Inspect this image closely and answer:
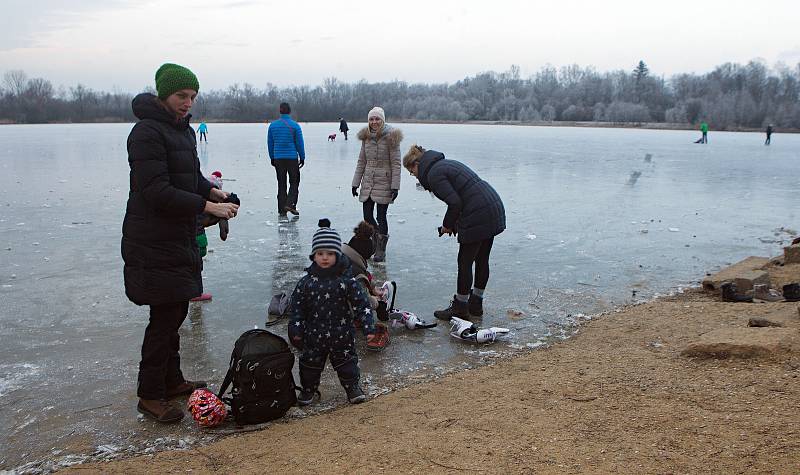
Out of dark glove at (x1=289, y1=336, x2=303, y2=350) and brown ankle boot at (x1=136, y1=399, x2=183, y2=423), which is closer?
brown ankle boot at (x1=136, y1=399, x2=183, y2=423)

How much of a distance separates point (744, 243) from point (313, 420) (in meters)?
8.02

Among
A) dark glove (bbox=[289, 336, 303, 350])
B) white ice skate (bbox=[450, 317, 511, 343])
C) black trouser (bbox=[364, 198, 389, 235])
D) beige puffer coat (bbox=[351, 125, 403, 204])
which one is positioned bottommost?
white ice skate (bbox=[450, 317, 511, 343])

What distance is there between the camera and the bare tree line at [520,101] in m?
103

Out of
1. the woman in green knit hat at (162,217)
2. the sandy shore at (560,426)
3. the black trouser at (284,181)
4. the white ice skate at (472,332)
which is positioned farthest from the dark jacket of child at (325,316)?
the black trouser at (284,181)

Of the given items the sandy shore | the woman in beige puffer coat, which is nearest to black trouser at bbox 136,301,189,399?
the sandy shore

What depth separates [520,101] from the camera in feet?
452

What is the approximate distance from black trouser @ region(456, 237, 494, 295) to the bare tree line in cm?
9317

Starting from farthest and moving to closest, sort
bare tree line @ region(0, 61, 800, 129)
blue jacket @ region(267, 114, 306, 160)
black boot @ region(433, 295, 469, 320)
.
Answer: bare tree line @ region(0, 61, 800, 129)
blue jacket @ region(267, 114, 306, 160)
black boot @ region(433, 295, 469, 320)

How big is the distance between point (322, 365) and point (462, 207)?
2.20m

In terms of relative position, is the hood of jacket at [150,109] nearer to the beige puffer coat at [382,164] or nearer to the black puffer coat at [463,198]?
the black puffer coat at [463,198]

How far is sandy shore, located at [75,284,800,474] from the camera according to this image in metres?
3.07

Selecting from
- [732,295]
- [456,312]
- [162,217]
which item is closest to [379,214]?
[456,312]

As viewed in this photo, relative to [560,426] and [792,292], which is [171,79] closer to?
[560,426]

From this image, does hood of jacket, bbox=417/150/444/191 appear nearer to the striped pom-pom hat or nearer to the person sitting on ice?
the person sitting on ice
